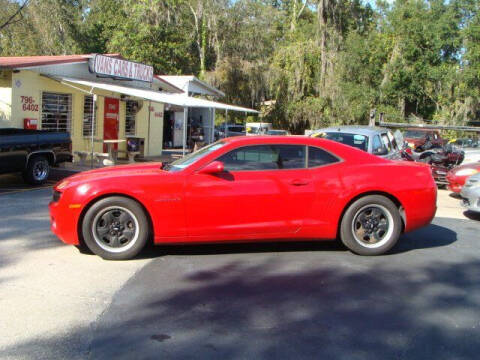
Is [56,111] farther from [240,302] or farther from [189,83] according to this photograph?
[240,302]

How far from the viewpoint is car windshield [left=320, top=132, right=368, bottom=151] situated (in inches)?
406

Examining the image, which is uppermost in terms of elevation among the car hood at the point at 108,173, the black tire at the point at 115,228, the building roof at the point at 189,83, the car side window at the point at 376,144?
the building roof at the point at 189,83

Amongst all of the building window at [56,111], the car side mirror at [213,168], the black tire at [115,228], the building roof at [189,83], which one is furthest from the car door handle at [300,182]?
the building roof at [189,83]

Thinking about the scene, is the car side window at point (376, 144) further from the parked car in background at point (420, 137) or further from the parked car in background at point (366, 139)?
the parked car in background at point (420, 137)

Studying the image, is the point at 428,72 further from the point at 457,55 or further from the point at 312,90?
the point at 312,90

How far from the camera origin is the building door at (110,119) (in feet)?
58.4

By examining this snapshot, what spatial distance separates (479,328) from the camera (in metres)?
4.22

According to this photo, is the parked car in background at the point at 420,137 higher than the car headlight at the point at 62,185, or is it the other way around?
the parked car in background at the point at 420,137

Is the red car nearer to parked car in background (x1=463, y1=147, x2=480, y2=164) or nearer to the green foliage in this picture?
parked car in background (x1=463, y1=147, x2=480, y2=164)

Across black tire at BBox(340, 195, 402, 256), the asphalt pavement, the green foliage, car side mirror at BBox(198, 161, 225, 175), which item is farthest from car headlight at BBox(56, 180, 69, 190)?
the green foliage

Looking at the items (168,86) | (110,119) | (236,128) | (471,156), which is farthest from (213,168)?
(236,128)

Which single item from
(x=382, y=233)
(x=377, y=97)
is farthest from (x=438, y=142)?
(x=382, y=233)

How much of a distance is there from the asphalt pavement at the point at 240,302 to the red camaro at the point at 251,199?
0.30 metres

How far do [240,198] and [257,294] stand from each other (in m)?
1.37
